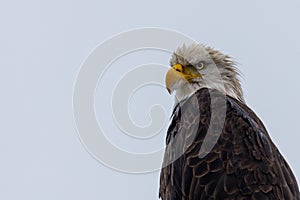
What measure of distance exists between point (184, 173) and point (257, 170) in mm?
645

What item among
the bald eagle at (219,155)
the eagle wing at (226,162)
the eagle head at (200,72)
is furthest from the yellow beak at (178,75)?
the eagle wing at (226,162)

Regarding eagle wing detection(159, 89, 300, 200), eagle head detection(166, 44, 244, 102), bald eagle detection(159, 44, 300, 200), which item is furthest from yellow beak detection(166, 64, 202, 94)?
eagle wing detection(159, 89, 300, 200)

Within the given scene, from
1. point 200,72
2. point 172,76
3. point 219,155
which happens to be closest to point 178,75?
point 172,76

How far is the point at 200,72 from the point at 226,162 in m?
1.48

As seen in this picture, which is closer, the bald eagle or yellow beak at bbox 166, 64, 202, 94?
the bald eagle

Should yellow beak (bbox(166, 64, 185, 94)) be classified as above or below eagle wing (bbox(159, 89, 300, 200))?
above

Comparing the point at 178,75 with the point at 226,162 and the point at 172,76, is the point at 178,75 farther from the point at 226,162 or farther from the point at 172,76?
the point at 226,162

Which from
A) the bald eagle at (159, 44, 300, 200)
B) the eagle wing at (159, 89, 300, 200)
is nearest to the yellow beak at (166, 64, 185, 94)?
the bald eagle at (159, 44, 300, 200)

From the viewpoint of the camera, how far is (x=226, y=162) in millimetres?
8078

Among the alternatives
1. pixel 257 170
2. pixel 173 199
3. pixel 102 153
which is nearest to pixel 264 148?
pixel 257 170

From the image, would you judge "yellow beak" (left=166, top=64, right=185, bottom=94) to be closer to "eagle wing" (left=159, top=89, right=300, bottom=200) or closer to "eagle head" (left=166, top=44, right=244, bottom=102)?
"eagle head" (left=166, top=44, right=244, bottom=102)

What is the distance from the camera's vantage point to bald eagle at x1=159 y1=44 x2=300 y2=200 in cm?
800

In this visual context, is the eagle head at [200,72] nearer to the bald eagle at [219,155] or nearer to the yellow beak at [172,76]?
the yellow beak at [172,76]

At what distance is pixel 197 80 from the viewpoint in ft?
30.5
